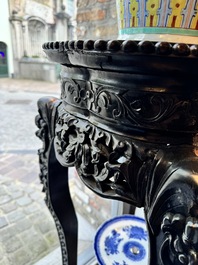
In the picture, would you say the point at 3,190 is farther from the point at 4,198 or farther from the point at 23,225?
the point at 23,225

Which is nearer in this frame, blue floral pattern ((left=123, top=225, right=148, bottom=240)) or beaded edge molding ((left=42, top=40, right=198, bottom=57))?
beaded edge molding ((left=42, top=40, right=198, bottom=57))

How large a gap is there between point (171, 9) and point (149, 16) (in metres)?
0.04

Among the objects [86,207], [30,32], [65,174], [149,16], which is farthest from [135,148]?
[30,32]

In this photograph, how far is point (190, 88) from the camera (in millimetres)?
299

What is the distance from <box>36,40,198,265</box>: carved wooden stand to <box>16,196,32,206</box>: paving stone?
1257 millimetres

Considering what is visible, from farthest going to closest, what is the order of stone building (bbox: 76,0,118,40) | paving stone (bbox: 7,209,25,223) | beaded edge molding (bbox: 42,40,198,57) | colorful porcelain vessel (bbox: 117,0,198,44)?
paving stone (bbox: 7,209,25,223) < stone building (bbox: 76,0,118,40) < colorful porcelain vessel (bbox: 117,0,198,44) < beaded edge molding (bbox: 42,40,198,57)

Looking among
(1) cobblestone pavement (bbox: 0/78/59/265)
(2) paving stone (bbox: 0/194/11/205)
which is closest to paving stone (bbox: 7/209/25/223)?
(1) cobblestone pavement (bbox: 0/78/59/265)

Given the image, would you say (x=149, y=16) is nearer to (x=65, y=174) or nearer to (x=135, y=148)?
(x=135, y=148)

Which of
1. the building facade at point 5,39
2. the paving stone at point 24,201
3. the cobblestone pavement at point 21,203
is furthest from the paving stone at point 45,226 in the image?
the building facade at point 5,39

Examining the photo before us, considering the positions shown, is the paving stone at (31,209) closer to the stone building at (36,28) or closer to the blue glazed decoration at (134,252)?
the blue glazed decoration at (134,252)

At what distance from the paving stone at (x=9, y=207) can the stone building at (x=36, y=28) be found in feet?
6.14

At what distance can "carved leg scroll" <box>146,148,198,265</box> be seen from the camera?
256mm

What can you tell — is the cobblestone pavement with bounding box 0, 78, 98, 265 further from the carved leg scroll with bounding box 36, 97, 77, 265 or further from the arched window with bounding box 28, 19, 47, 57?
the arched window with bounding box 28, 19, 47, 57

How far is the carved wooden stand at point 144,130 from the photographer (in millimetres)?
265
